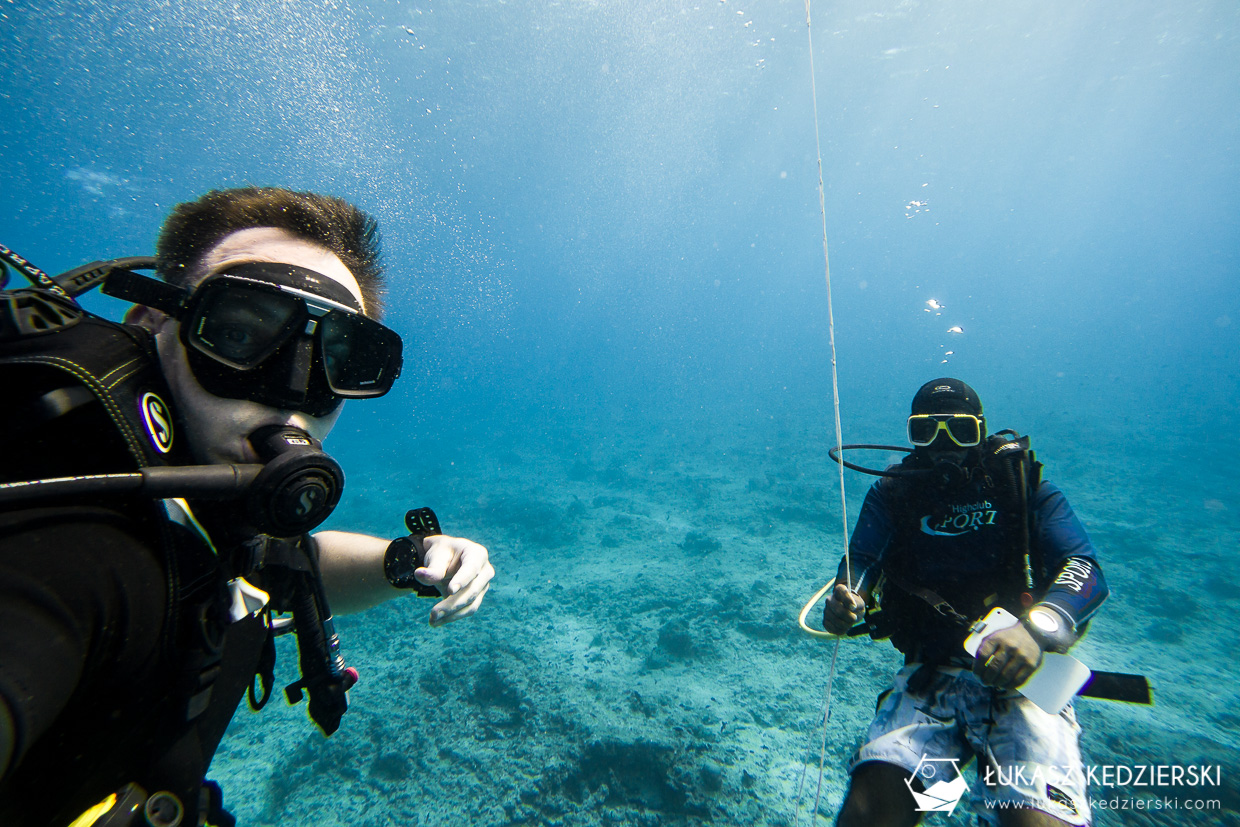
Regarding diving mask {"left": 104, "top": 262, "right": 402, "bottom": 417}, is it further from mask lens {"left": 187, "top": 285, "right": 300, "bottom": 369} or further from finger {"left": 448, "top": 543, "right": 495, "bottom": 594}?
finger {"left": 448, "top": 543, "right": 495, "bottom": 594}

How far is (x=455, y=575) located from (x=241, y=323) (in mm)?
1137

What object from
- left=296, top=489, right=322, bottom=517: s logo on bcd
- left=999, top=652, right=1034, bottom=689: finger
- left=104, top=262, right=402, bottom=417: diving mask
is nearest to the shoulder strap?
left=104, top=262, right=402, bottom=417: diving mask

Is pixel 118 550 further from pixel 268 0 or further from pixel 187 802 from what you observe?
pixel 268 0

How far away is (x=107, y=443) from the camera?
100cm

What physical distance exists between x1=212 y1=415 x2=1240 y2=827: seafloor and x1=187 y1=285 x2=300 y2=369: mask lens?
5.53 metres

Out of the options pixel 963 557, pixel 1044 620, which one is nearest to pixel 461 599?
pixel 1044 620

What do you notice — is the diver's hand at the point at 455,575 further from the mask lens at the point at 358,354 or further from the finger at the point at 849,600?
the finger at the point at 849,600

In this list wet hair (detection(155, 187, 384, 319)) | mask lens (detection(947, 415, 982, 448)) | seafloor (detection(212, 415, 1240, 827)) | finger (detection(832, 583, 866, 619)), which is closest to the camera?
wet hair (detection(155, 187, 384, 319))

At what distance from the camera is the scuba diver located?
2.78 ft

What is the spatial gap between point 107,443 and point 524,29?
27.1 metres

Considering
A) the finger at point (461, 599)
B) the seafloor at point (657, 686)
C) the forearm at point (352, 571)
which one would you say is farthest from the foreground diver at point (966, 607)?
the forearm at point (352, 571)

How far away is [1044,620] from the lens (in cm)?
255

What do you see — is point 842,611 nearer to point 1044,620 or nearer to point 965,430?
point 1044,620

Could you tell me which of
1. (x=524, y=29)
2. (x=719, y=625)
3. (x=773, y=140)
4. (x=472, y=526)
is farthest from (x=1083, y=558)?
(x=773, y=140)
